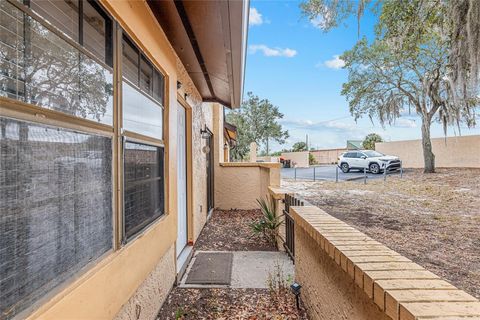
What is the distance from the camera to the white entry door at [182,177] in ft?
14.9

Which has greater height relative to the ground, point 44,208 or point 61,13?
point 61,13

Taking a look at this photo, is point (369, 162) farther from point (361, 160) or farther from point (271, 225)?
point (271, 225)

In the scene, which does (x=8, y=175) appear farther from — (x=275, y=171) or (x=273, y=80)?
(x=273, y=80)

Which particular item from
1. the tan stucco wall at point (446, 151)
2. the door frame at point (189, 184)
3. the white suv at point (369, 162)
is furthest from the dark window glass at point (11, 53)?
the tan stucco wall at point (446, 151)

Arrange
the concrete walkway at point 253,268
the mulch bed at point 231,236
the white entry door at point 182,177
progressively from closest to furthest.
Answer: the concrete walkway at point 253,268, the white entry door at point 182,177, the mulch bed at point 231,236

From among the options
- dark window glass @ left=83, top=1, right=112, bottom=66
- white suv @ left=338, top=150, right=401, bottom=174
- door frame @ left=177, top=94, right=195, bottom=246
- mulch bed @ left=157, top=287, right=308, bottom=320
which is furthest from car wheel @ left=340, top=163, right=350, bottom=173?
dark window glass @ left=83, top=1, right=112, bottom=66

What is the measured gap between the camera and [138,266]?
7.45 feet

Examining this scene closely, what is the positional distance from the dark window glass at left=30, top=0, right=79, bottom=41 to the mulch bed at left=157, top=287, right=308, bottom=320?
266 cm

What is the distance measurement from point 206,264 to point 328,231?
8.82ft

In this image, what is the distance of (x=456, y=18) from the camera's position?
5242 millimetres

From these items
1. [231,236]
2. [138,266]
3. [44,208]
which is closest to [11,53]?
[44,208]

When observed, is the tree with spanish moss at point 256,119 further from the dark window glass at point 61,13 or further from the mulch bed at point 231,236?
the dark window glass at point 61,13

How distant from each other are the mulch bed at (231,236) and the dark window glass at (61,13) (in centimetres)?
429

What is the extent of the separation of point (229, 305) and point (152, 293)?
0.90 m
